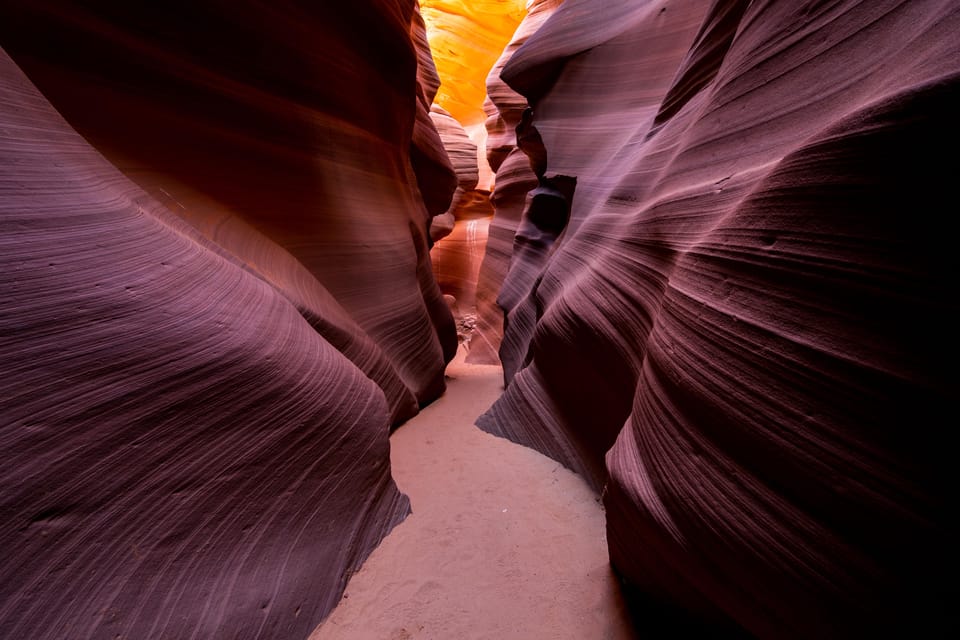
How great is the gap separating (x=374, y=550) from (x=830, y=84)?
2.25 m

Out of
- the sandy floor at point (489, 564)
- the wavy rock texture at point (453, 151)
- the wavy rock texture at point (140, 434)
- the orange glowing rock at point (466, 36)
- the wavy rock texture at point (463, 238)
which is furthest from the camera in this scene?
the orange glowing rock at point (466, 36)

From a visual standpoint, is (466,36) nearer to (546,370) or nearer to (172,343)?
(546,370)

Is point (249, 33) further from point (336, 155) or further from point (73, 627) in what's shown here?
point (73, 627)

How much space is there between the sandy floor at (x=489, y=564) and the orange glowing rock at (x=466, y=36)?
18.5 m

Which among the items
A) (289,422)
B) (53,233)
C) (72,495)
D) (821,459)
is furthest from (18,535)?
(821,459)

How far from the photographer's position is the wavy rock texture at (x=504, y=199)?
22.6ft

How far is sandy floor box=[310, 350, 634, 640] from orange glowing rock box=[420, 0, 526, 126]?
1847 cm

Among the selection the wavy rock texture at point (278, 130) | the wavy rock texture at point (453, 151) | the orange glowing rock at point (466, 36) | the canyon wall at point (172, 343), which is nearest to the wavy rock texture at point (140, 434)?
the canyon wall at point (172, 343)

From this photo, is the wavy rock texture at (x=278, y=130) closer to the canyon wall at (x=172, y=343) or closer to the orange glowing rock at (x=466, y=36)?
the canyon wall at (x=172, y=343)

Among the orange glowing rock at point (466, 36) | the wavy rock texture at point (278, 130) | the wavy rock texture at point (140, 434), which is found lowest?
the wavy rock texture at point (140, 434)

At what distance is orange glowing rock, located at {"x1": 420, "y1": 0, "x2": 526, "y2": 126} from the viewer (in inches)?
632

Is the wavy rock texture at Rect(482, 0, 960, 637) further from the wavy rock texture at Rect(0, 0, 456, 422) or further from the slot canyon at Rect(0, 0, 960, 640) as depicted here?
the wavy rock texture at Rect(0, 0, 456, 422)

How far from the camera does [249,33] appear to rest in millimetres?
2340

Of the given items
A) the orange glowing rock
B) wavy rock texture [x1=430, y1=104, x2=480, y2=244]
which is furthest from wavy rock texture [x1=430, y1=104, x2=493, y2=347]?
the orange glowing rock
